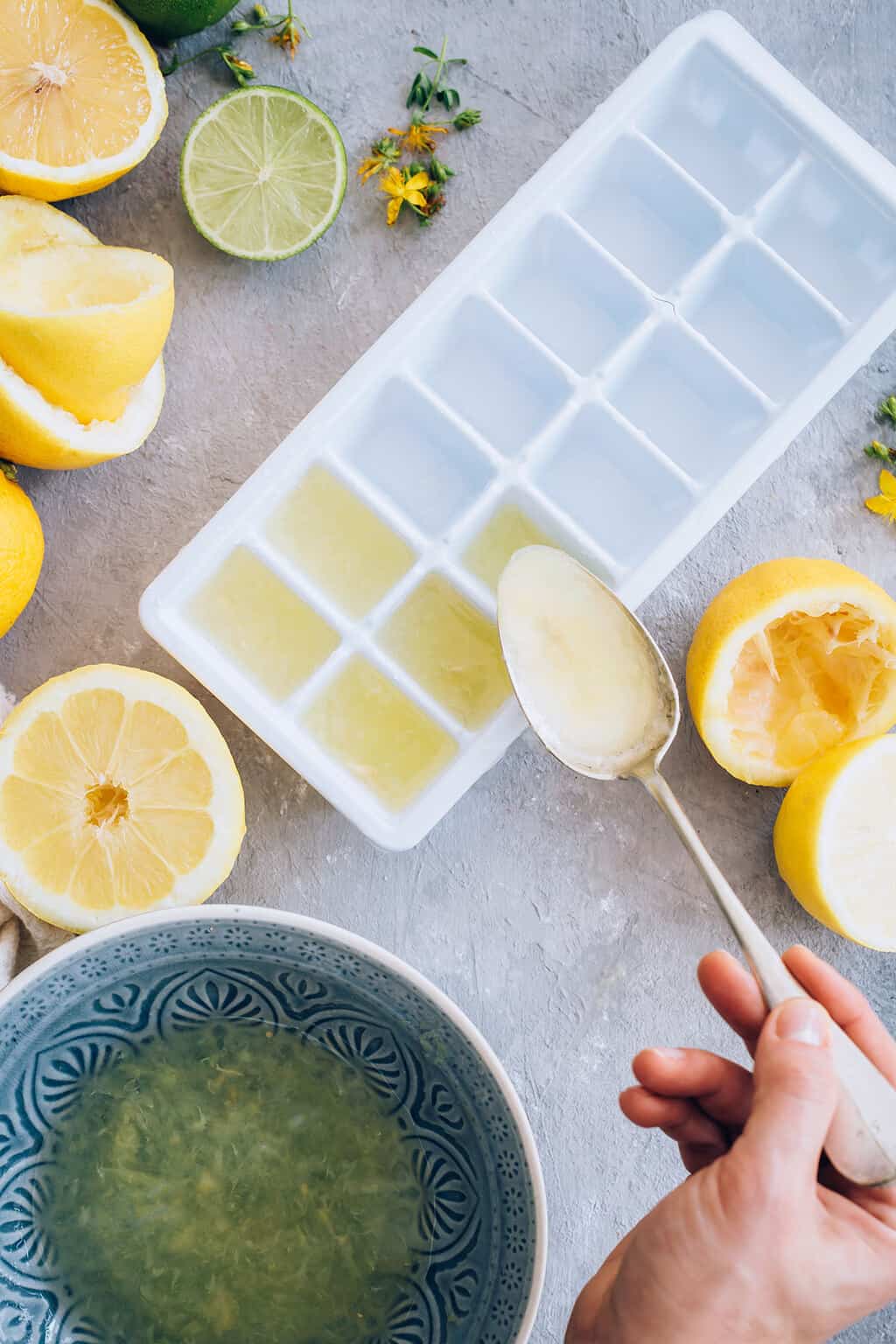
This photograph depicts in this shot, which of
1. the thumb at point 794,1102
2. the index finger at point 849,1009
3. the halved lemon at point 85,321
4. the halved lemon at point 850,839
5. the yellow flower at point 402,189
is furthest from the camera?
the yellow flower at point 402,189

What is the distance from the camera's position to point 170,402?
1.42m

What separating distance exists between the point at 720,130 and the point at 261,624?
819mm

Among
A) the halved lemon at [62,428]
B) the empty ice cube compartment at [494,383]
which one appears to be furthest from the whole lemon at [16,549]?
Result: the empty ice cube compartment at [494,383]

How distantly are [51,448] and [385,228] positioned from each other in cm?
53

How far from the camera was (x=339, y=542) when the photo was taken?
4.35 feet

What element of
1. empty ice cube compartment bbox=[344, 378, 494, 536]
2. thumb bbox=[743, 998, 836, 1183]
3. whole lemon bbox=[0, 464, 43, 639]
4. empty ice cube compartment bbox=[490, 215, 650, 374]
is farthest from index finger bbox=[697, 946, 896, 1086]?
whole lemon bbox=[0, 464, 43, 639]

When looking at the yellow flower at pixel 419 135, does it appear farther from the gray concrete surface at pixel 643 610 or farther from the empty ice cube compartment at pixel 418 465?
the empty ice cube compartment at pixel 418 465

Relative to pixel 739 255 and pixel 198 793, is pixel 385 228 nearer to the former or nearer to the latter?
pixel 739 255

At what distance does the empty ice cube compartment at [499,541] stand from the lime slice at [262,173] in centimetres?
41

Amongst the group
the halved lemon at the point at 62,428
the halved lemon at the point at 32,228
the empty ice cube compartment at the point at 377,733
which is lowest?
the empty ice cube compartment at the point at 377,733

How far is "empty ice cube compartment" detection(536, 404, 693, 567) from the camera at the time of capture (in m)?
1.32

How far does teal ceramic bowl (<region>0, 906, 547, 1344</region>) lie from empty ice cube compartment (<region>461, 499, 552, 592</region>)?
47 centimetres

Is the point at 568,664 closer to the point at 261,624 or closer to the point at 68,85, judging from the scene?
the point at 261,624

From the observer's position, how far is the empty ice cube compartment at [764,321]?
133 centimetres
